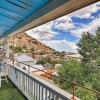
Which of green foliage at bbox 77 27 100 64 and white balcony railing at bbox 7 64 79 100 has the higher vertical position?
green foliage at bbox 77 27 100 64

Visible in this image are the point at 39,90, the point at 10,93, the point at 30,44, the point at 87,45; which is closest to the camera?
the point at 39,90

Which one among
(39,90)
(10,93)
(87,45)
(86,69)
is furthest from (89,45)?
(39,90)

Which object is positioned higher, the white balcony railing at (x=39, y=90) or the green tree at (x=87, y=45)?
the green tree at (x=87, y=45)

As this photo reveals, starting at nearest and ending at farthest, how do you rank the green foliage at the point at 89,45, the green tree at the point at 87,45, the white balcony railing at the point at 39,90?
1. the white balcony railing at the point at 39,90
2. the green foliage at the point at 89,45
3. the green tree at the point at 87,45

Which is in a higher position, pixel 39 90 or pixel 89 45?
pixel 89 45

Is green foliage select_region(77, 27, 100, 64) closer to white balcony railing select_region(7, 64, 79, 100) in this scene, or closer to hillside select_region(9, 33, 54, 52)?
hillside select_region(9, 33, 54, 52)

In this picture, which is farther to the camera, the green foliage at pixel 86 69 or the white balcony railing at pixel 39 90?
the green foliage at pixel 86 69

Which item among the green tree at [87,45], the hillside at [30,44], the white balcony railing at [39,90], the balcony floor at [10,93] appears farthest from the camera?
the green tree at [87,45]

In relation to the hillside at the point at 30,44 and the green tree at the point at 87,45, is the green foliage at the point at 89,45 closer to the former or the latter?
the green tree at the point at 87,45

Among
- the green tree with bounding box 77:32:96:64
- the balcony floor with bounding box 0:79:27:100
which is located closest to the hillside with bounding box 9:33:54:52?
the balcony floor with bounding box 0:79:27:100

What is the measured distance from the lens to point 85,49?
29.7m

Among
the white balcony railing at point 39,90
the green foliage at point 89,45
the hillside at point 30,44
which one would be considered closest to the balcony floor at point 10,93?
the white balcony railing at point 39,90

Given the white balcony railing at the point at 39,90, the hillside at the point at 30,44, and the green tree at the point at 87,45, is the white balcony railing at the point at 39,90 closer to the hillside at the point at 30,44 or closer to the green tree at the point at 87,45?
the hillside at the point at 30,44

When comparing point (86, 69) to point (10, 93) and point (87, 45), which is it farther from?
point (10, 93)
